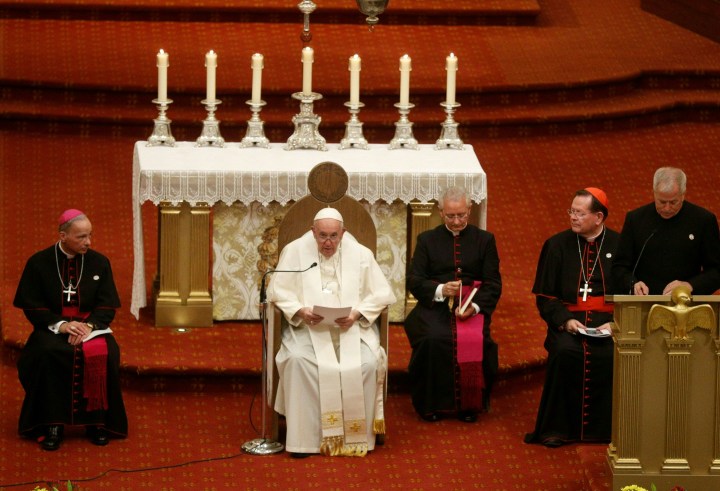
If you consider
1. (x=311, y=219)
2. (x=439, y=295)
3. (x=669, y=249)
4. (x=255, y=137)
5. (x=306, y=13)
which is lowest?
(x=439, y=295)

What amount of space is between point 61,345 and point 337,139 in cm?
514

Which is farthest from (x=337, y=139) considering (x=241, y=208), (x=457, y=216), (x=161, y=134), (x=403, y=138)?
(x=457, y=216)

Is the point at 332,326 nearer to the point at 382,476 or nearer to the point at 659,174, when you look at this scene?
the point at 382,476

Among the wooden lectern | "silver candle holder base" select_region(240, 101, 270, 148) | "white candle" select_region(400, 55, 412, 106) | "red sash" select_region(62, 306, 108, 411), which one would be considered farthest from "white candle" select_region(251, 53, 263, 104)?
the wooden lectern

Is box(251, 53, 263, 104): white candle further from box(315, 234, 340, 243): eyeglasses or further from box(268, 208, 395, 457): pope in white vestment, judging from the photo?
box(315, 234, 340, 243): eyeglasses

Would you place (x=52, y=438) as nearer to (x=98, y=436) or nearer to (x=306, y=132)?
(x=98, y=436)

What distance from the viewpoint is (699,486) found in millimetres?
7035

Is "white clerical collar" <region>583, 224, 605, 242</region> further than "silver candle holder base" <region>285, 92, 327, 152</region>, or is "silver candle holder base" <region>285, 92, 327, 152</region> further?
"silver candle holder base" <region>285, 92, 327, 152</region>

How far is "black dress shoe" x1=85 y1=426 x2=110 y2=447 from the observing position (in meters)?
7.89

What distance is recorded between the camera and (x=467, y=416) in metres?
8.42

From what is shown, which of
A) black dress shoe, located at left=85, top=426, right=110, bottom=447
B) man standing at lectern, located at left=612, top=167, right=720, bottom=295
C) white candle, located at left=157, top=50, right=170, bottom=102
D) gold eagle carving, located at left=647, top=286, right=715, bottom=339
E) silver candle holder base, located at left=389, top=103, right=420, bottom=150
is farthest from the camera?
silver candle holder base, located at left=389, top=103, right=420, bottom=150

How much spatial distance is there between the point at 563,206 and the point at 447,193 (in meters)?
3.79

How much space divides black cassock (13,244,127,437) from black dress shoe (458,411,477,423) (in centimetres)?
176

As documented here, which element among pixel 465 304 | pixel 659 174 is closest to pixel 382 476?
pixel 465 304
